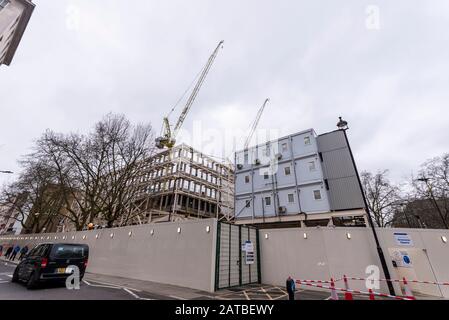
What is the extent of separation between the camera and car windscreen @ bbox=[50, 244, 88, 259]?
901 centimetres

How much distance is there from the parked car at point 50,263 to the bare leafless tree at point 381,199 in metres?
35.5

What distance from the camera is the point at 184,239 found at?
12539 millimetres

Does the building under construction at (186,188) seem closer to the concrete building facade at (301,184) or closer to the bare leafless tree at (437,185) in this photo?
the concrete building facade at (301,184)

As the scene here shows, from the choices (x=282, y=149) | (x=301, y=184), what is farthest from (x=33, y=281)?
(x=282, y=149)

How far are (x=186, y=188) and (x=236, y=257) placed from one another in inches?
1069

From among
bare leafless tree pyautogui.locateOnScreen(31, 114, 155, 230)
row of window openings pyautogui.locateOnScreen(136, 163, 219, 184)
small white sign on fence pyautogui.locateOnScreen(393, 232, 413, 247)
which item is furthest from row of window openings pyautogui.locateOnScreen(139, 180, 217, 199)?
small white sign on fence pyautogui.locateOnScreen(393, 232, 413, 247)

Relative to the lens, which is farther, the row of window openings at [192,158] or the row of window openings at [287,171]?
the row of window openings at [192,158]

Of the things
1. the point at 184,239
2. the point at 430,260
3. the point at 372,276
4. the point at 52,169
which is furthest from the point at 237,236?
the point at 52,169

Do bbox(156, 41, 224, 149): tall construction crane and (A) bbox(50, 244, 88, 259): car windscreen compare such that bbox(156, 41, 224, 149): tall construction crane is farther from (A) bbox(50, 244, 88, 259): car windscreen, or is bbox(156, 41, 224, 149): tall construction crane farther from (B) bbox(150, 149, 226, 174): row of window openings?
(A) bbox(50, 244, 88, 259): car windscreen

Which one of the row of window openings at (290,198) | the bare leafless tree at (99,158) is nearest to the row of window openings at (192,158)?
the bare leafless tree at (99,158)

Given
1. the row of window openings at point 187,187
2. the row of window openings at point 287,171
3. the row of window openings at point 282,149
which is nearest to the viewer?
the row of window openings at point 287,171

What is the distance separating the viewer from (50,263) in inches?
344

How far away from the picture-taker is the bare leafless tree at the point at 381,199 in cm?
3058
